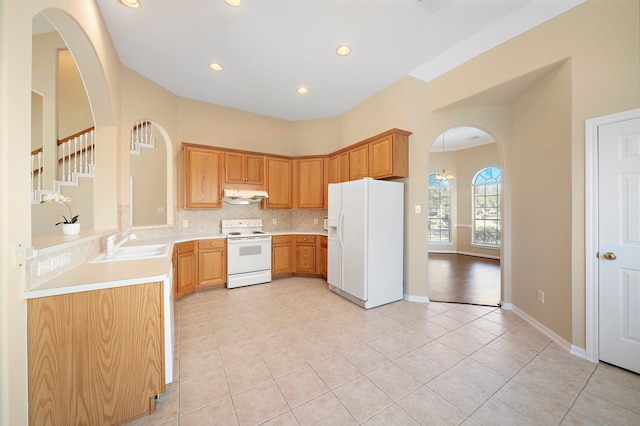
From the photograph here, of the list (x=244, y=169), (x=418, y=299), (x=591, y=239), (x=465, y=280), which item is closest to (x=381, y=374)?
(x=418, y=299)

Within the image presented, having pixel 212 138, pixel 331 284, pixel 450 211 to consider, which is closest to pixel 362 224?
pixel 331 284

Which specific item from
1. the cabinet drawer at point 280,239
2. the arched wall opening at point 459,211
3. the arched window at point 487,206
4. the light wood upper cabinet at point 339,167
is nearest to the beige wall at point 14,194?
the cabinet drawer at point 280,239

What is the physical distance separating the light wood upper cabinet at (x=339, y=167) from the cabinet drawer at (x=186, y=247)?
2.62m

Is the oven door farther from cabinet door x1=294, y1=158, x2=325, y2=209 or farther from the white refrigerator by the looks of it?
the white refrigerator

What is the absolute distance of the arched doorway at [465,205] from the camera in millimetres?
6262

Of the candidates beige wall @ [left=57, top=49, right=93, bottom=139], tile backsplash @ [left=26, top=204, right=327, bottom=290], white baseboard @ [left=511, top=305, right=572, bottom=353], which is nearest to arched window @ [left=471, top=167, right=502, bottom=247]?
white baseboard @ [left=511, top=305, right=572, bottom=353]

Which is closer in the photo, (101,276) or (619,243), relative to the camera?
(101,276)

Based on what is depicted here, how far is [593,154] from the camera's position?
2160mm

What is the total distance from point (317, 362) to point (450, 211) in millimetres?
7282

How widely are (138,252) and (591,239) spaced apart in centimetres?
447

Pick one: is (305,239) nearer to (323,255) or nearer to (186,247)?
(323,255)

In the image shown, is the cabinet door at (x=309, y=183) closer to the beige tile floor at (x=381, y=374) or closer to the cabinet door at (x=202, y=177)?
the cabinet door at (x=202, y=177)

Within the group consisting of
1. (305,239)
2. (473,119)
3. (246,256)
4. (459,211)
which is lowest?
(246,256)

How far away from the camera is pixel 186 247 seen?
3.63 m
